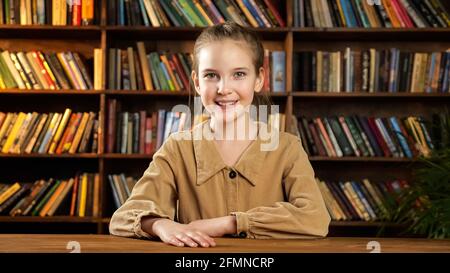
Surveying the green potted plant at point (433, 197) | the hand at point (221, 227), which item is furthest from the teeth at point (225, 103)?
the green potted plant at point (433, 197)

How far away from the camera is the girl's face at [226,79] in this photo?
4.64 ft

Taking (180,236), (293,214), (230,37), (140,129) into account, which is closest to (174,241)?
(180,236)

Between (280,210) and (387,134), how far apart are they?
220cm

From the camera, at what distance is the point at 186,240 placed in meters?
0.95

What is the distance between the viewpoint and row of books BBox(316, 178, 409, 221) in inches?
130

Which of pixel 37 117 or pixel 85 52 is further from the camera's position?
pixel 85 52

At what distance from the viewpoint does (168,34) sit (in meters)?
3.42

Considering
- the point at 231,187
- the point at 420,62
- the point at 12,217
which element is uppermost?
the point at 420,62

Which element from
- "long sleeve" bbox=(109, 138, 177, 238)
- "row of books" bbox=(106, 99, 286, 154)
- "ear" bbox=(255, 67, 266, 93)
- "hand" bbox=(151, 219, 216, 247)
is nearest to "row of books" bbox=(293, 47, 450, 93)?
"row of books" bbox=(106, 99, 286, 154)

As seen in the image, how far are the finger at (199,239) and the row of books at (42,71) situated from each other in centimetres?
250

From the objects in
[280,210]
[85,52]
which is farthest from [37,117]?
[280,210]

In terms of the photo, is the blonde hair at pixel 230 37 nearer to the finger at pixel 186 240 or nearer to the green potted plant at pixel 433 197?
the finger at pixel 186 240

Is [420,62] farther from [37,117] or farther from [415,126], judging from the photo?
[37,117]

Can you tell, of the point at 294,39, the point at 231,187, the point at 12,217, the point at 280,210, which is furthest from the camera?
the point at 294,39
